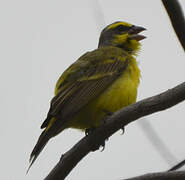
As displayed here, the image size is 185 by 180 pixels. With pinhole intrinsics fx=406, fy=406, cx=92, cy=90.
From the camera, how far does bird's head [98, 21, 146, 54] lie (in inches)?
238

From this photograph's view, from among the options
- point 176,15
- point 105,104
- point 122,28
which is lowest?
point 105,104

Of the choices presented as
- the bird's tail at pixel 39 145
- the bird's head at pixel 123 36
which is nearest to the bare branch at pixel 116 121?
the bird's tail at pixel 39 145

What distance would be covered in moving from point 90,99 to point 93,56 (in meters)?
1.31

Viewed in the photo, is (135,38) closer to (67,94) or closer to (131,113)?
(67,94)

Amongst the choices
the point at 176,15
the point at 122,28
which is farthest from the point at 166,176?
the point at 122,28

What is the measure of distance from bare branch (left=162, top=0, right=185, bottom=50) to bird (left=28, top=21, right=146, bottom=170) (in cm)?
198

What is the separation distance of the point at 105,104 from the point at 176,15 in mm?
2234

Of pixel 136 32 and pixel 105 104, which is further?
pixel 136 32

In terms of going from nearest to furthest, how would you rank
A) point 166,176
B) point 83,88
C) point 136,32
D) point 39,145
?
point 166,176 < point 39,145 < point 83,88 < point 136,32

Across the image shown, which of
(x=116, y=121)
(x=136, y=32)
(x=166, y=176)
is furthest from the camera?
(x=136, y=32)

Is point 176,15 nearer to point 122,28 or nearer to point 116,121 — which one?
point 116,121

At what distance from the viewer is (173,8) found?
265cm

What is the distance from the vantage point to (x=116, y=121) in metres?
3.61

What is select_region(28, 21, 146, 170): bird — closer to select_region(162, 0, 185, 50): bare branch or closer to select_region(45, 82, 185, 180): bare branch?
select_region(45, 82, 185, 180): bare branch
